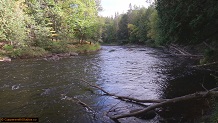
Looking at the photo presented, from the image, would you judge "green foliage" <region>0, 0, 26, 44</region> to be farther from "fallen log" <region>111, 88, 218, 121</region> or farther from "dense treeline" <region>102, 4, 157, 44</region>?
"dense treeline" <region>102, 4, 157, 44</region>

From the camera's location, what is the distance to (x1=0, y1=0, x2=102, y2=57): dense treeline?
31219 millimetres

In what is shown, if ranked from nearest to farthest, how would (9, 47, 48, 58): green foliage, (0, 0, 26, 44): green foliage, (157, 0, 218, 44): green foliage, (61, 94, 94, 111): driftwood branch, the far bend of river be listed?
1. the far bend of river
2. (61, 94, 94, 111): driftwood branch
3. (157, 0, 218, 44): green foliage
4. (9, 47, 48, 58): green foliage
5. (0, 0, 26, 44): green foliage

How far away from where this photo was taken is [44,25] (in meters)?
38.8

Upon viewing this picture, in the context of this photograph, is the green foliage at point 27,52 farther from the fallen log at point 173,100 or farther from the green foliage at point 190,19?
the fallen log at point 173,100

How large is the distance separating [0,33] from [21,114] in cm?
2578

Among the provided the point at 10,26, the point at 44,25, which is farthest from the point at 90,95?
the point at 44,25

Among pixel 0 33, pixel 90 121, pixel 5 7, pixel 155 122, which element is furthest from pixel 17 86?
pixel 5 7

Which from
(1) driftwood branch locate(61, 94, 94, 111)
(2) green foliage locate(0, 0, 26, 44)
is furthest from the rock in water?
(2) green foliage locate(0, 0, 26, 44)

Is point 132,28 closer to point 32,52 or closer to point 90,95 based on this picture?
point 32,52

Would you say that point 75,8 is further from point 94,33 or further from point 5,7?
point 5,7

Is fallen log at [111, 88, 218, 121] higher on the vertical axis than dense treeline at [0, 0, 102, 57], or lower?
lower

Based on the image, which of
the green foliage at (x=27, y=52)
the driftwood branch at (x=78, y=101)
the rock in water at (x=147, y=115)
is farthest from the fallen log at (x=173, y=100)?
the green foliage at (x=27, y=52)

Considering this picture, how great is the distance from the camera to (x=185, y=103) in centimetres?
973

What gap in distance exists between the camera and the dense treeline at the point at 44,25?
3122 cm
